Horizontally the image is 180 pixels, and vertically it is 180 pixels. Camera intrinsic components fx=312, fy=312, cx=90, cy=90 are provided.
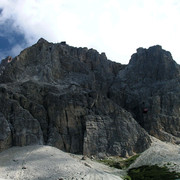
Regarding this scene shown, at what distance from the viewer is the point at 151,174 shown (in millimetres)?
87688

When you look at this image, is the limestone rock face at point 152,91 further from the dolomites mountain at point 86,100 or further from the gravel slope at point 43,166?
the gravel slope at point 43,166

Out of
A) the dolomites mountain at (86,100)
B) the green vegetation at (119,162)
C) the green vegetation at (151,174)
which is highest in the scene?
the dolomites mountain at (86,100)

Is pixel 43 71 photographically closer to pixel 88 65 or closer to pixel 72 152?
pixel 88 65

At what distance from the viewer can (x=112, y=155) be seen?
366ft

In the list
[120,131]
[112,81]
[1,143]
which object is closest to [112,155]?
[120,131]

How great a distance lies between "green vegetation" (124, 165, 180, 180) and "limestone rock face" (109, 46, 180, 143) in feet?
120

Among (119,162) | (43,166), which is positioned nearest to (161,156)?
(119,162)

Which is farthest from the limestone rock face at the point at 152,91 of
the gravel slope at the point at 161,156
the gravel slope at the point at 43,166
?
the gravel slope at the point at 43,166

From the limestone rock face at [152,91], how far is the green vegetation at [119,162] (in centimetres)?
2829

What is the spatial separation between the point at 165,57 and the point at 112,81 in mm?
30437

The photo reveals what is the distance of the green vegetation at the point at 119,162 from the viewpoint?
330ft

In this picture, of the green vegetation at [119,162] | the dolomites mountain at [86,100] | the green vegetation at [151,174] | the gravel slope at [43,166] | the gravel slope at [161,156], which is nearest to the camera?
the gravel slope at [43,166]

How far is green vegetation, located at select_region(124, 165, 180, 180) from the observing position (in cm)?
8325

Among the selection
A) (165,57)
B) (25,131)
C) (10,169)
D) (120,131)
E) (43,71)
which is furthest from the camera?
(165,57)
